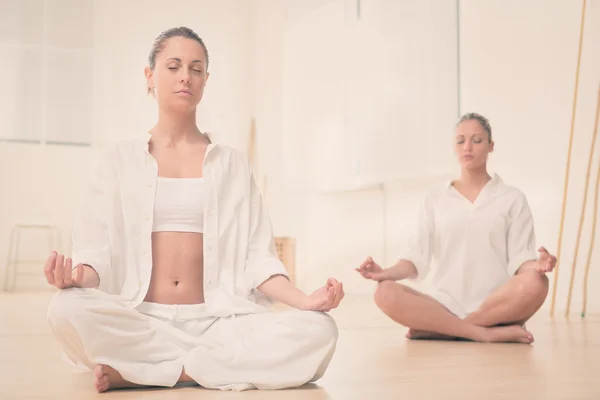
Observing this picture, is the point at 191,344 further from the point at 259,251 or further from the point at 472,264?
the point at 472,264

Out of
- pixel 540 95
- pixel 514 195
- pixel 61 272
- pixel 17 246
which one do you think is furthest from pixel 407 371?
pixel 17 246

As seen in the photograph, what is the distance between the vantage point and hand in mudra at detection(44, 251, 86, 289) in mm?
1673

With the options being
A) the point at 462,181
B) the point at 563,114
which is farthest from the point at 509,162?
the point at 462,181

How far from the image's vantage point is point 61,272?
171 centimetres

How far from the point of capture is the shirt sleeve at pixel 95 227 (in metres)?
1.93

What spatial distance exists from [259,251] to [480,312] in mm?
1449

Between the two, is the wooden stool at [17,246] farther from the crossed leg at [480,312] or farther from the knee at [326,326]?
the knee at [326,326]

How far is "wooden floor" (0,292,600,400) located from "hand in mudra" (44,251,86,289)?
0.26 meters

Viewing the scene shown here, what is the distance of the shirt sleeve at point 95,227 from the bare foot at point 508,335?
1.79 m

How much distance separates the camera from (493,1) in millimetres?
5582

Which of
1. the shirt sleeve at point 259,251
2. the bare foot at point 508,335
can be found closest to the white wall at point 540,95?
the bare foot at point 508,335

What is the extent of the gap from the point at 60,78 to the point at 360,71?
3.87 m

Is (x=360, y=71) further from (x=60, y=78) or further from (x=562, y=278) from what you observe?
(x=60, y=78)

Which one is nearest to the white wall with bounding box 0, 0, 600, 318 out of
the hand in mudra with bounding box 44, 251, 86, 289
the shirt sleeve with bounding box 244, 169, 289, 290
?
the shirt sleeve with bounding box 244, 169, 289, 290
